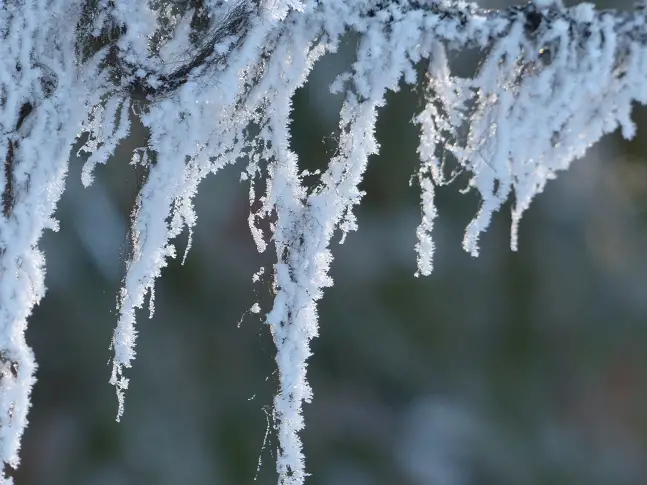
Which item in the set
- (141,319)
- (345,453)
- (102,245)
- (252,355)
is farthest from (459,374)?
(102,245)

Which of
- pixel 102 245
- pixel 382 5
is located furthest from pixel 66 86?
pixel 102 245

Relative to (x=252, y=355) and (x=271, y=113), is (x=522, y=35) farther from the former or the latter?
(x=252, y=355)

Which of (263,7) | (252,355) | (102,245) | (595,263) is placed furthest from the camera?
(595,263)

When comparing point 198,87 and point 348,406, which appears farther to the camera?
point 348,406

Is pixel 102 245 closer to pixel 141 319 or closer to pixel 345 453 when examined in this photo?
pixel 141 319

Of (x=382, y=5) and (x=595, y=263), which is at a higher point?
(x=595, y=263)

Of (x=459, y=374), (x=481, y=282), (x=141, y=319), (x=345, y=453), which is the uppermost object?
(x=481, y=282)

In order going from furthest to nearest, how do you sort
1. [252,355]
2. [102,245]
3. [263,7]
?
[252,355], [102,245], [263,7]
